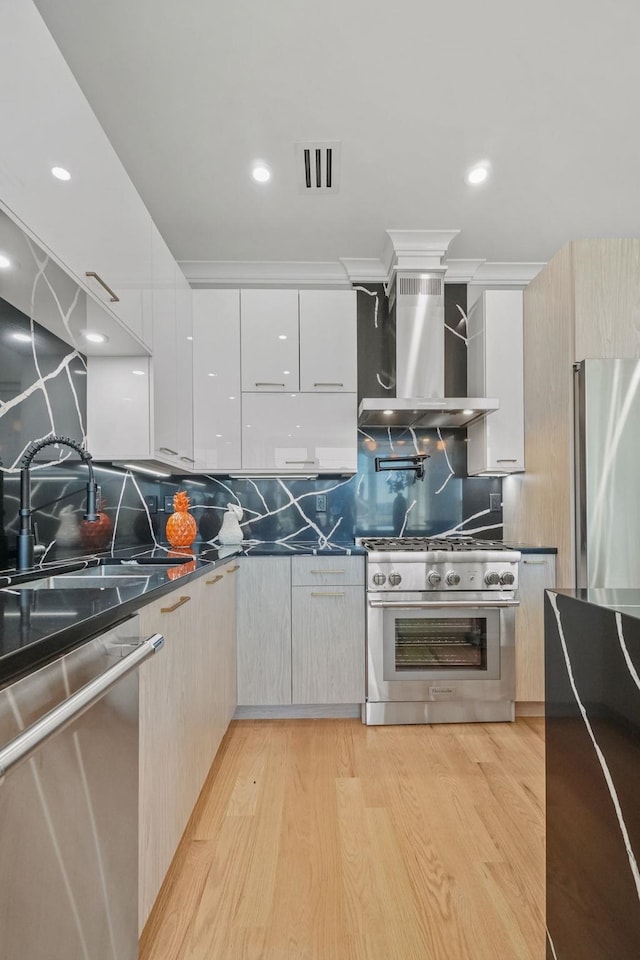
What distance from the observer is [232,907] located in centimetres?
137

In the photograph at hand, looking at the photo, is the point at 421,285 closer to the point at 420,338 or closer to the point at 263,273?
the point at 420,338

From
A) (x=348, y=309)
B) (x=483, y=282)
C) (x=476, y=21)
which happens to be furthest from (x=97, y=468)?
(x=483, y=282)

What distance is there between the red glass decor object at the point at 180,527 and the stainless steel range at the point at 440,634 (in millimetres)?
1015

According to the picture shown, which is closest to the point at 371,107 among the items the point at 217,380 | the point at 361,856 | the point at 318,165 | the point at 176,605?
the point at 318,165

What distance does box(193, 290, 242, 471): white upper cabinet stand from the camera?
9.68 feet

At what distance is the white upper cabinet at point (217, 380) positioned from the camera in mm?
2949

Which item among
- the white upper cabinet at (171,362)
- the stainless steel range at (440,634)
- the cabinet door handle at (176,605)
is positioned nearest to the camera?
the cabinet door handle at (176,605)

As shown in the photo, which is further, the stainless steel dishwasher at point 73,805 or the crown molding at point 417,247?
the crown molding at point 417,247

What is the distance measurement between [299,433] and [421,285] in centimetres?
112

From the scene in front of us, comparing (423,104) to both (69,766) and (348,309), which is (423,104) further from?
(69,766)

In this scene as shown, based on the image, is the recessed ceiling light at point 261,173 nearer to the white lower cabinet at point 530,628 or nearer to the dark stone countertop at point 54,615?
the dark stone countertop at point 54,615

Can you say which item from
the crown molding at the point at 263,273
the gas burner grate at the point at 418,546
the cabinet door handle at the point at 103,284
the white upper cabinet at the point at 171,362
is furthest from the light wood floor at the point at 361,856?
the crown molding at the point at 263,273

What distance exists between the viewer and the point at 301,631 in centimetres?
258

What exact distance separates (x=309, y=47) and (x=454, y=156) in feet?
2.70
